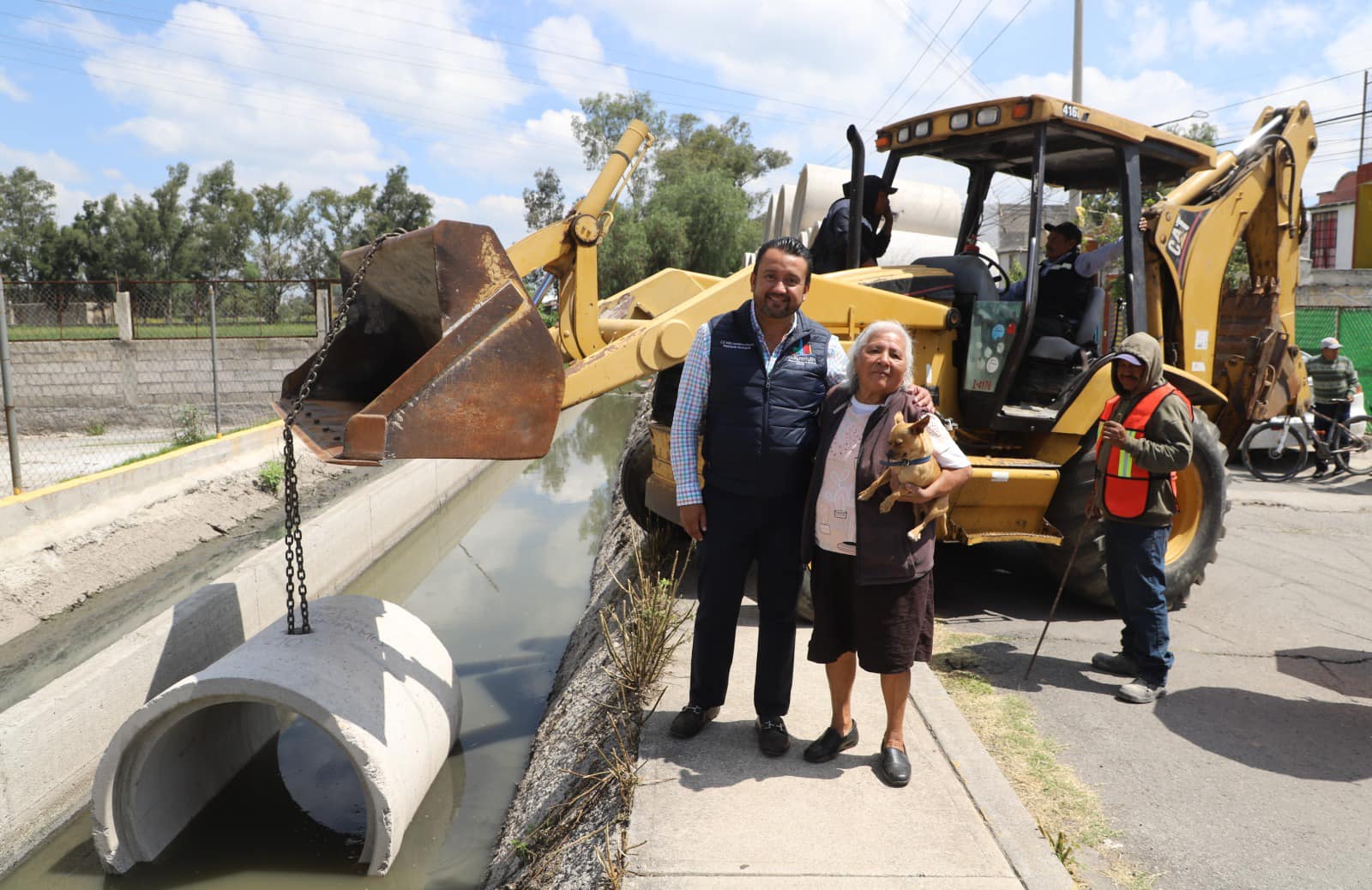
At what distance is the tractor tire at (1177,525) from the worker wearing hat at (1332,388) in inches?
297

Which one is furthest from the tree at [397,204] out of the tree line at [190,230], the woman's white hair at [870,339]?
the woman's white hair at [870,339]

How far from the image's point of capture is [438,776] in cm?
518

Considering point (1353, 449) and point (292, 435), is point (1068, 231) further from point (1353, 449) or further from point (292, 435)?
point (1353, 449)

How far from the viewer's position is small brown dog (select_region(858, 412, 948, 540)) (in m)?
3.30

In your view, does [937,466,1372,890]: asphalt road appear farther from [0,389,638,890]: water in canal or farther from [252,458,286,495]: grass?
[252,458,286,495]: grass

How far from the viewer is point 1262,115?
302 inches

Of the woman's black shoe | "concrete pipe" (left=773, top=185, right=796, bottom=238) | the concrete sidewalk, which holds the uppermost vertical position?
"concrete pipe" (left=773, top=185, right=796, bottom=238)

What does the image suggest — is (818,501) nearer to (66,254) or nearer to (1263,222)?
(1263,222)

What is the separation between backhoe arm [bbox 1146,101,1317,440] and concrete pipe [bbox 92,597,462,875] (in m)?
5.37

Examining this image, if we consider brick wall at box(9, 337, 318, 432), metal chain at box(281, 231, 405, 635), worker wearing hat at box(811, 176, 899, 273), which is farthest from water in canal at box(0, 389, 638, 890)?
brick wall at box(9, 337, 318, 432)

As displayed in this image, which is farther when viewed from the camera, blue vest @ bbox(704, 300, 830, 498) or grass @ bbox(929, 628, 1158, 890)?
blue vest @ bbox(704, 300, 830, 498)

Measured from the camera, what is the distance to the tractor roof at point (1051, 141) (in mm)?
5793

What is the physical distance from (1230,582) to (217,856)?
22.1ft

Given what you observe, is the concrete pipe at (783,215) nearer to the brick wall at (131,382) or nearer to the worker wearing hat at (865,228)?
the brick wall at (131,382)
